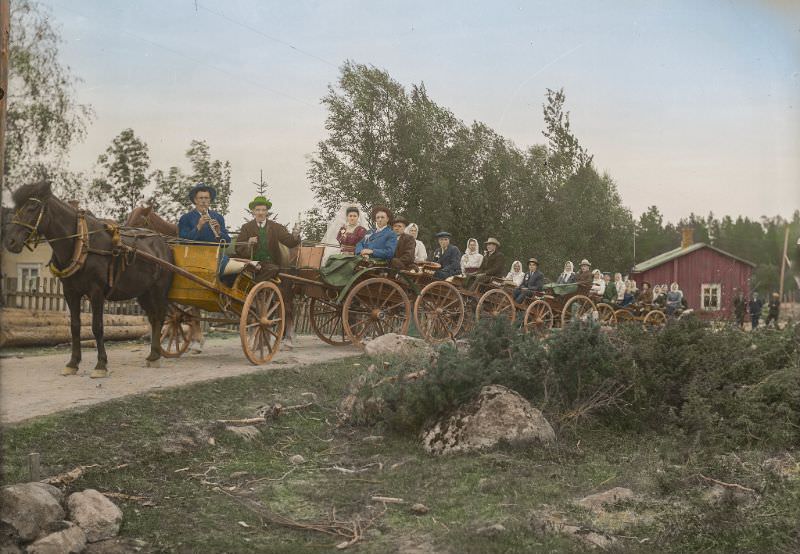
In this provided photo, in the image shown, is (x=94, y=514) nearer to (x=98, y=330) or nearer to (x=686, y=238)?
(x=98, y=330)

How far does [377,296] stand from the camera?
1141 cm

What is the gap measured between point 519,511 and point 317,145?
50.9ft

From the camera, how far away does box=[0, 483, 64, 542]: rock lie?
14.3 ft

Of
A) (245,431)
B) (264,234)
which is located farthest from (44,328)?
(245,431)

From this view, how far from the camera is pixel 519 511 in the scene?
511 centimetres

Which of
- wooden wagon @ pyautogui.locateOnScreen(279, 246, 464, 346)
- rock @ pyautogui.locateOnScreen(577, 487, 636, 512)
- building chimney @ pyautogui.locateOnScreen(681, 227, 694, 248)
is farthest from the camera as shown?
building chimney @ pyautogui.locateOnScreen(681, 227, 694, 248)

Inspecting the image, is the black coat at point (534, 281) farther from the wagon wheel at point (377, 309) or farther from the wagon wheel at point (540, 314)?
the wagon wheel at point (377, 309)

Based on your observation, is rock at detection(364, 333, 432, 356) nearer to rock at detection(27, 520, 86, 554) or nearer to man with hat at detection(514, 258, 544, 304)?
rock at detection(27, 520, 86, 554)

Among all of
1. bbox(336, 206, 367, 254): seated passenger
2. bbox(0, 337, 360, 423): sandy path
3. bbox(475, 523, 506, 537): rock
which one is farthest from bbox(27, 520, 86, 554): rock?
bbox(336, 206, 367, 254): seated passenger

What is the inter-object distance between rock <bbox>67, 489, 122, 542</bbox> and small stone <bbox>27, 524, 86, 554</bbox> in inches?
4.6

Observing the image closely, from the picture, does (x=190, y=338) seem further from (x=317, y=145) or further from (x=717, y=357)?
(x=317, y=145)

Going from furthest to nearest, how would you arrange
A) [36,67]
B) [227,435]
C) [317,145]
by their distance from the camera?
[317,145] → [36,67] → [227,435]

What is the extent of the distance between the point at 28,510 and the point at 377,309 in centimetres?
712

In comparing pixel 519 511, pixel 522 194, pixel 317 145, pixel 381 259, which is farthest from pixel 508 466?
pixel 522 194
